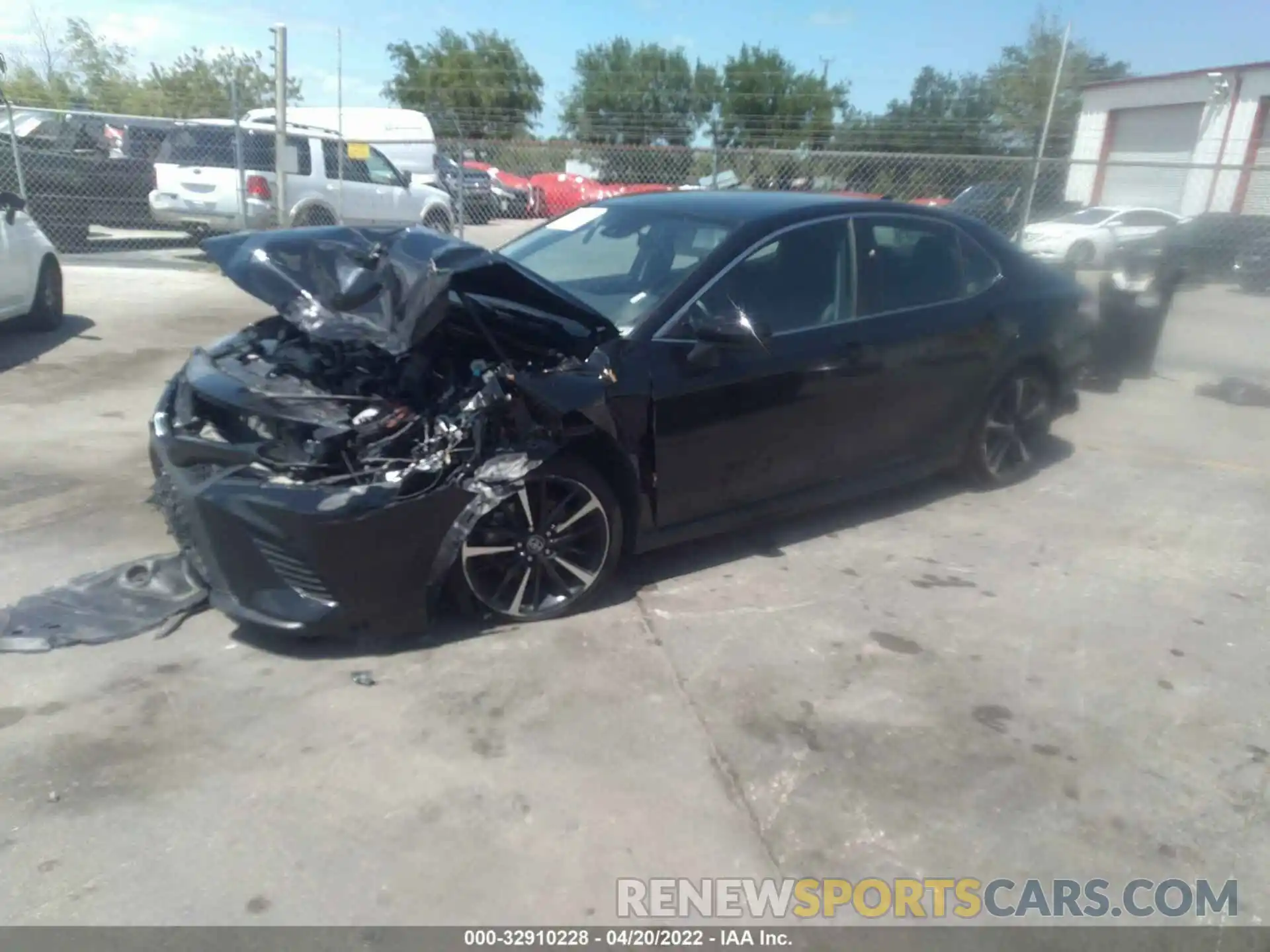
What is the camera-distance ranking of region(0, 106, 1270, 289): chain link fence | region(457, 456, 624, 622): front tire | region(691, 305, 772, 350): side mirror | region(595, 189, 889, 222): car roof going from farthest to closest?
region(0, 106, 1270, 289): chain link fence → region(595, 189, 889, 222): car roof → region(691, 305, 772, 350): side mirror → region(457, 456, 624, 622): front tire

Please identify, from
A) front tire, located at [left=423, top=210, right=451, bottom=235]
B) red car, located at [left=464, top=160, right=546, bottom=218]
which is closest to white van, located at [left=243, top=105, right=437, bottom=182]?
red car, located at [left=464, top=160, right=546, bottom=218]

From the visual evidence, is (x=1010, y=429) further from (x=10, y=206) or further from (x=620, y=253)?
(x=10, y=206)

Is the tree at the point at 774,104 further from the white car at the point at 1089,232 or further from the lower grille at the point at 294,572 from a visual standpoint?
the lower grille at the point at 294,572

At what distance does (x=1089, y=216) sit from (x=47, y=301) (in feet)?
40.0

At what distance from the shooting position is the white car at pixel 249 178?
13891 millimetres

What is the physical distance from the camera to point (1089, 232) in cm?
1144

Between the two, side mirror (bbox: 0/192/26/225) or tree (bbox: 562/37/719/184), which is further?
tree (bbox: 562/37/719/184)

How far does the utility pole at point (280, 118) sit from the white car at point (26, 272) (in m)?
2.90

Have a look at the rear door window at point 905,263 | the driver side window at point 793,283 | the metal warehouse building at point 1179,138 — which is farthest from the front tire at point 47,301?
the metal warehouse building at point 1179,138

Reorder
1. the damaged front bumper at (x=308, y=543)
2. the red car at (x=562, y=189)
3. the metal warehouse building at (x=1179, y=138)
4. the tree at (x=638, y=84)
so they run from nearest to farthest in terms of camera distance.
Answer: the damaged front bumper at (x=308, y=543) → the metal warehouse building at (x=1179, y=138) → the red car at (x=562, y=189) → the tree at (x=638, y=84)

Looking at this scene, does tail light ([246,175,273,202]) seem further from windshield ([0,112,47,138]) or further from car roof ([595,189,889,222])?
car roof ([595,189,889,222])

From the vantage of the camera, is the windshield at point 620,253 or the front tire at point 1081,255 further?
the front tire at point 1081,255

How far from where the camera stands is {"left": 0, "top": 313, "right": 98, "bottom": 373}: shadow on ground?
8.23m

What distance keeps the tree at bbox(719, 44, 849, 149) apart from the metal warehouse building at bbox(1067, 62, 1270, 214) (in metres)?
7.02
